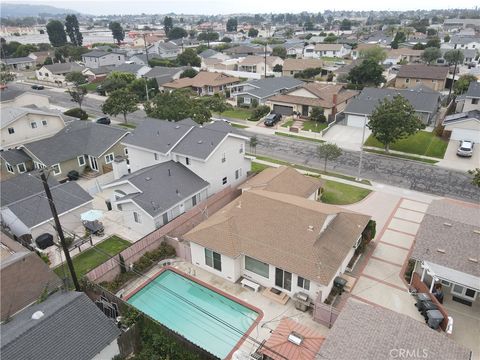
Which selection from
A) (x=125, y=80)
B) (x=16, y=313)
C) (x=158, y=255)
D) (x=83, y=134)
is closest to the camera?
(x=16, y=313)

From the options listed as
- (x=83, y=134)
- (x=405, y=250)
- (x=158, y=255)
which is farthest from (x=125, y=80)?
(x=405, y=250)

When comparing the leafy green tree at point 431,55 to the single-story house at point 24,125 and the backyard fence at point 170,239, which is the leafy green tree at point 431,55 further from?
the single-story house at point 24,125

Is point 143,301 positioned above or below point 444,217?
below

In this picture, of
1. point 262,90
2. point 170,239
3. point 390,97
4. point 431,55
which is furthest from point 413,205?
point 431,55

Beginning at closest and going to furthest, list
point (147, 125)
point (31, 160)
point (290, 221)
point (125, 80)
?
1. point (290, 221)
2. point (147, 125)
3. point (31, 160)
4. point (125, 80)

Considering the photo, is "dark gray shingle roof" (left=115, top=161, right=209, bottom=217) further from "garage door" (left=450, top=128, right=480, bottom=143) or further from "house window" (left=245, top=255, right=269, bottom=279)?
"garage door" (left=450, top=128, right=480, bottom=143)

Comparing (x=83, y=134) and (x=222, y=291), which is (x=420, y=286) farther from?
(x=83, y=134)

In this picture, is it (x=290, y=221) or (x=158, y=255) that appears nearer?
(x=290, y=221)

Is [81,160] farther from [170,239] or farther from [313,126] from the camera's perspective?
[313,126]
